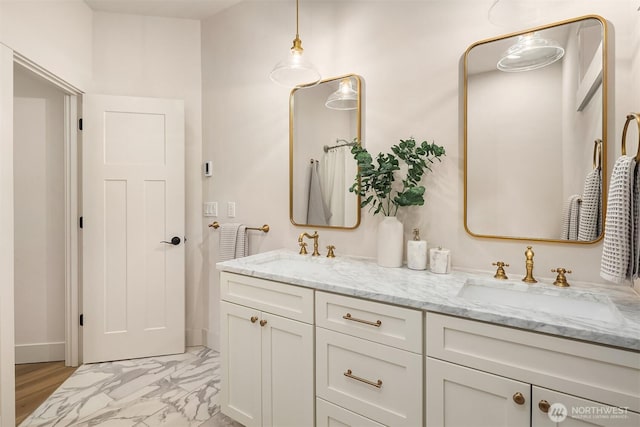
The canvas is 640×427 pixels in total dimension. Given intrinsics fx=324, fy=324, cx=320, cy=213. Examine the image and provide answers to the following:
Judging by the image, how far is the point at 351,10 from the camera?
2.00 m

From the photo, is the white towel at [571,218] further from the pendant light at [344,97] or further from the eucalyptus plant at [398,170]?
the pendant light at [344,97]

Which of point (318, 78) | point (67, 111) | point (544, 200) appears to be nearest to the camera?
point (544, 200)

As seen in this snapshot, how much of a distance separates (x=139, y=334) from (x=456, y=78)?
9.26 ft

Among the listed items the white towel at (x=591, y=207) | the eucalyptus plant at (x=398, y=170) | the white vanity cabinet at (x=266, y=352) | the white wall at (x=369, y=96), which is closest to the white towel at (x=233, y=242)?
the white wall at (x=369, y=96)

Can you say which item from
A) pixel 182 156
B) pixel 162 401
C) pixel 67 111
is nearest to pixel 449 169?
pixel 182 156

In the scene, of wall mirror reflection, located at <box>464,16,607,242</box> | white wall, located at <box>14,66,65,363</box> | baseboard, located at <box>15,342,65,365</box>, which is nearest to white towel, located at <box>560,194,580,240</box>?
wall mirror reflection, located at <box>464,16,607,242</box>

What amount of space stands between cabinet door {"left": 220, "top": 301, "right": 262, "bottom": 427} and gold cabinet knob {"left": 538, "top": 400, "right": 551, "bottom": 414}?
1.15 meters

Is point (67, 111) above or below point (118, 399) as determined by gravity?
above

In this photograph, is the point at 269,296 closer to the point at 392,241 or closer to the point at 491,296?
the point at 392,241

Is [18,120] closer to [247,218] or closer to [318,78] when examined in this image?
[247,218]

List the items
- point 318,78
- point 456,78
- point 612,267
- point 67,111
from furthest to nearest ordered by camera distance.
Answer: point 67,111, point 318,78, point 456,78, point 612,267

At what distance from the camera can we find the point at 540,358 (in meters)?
0.99

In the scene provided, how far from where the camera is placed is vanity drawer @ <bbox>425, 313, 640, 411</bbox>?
2.91 feet

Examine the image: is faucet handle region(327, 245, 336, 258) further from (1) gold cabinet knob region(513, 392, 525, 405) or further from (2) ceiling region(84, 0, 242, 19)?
(2) ceiling region(84, 0, 242, 19)
